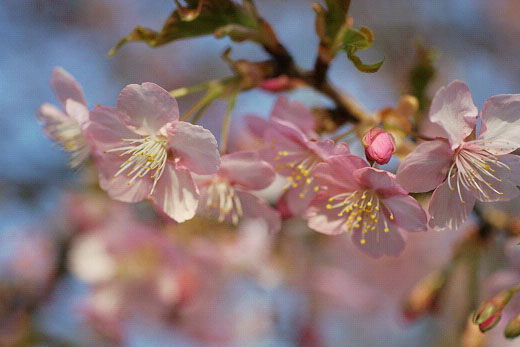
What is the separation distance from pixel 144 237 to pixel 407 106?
135cm

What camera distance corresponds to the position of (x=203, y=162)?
949mm

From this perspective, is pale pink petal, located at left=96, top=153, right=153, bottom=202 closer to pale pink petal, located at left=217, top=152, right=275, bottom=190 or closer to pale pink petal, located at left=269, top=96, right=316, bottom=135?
pale pink petal, located at left=217, top=152, right=275, bottom=190

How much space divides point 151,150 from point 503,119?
2.36 ft

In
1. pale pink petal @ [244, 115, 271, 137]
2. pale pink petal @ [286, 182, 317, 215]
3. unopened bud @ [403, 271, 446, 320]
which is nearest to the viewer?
pale pink petal @ [286, 182, 317, 215]

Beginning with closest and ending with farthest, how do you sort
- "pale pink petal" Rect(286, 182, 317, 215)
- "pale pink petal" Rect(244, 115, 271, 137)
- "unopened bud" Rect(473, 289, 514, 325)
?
1. "unopened bud" Rect(473, 289, 514, 325)
2. "pale pink petal" Rect(286, 182, 317, 215)
3. "pale pink petal" Rect(244, 115, 271, 137)

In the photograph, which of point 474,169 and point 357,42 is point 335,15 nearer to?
point 357,42

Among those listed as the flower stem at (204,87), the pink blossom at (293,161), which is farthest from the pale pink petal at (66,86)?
the pink blossom at (293,161)

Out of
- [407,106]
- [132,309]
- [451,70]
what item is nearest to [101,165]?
[407,106]

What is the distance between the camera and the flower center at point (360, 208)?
38.5 inches

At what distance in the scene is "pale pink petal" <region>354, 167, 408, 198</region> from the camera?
882 millimetres

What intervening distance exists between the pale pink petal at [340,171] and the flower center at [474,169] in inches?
7.3

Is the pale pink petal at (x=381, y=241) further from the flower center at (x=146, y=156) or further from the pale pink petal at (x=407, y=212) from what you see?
the flower center at (x=146, y=156)

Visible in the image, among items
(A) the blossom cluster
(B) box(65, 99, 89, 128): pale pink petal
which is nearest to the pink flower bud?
(A) the blossom cluster

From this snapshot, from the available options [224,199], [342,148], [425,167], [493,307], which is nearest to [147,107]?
[224,199]
